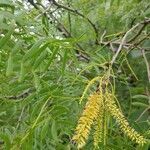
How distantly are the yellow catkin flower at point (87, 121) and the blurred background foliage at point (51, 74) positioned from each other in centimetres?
21

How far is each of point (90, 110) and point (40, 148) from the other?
0.81 metres

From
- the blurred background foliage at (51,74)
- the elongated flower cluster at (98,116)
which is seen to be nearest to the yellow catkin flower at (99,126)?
the elongated flower cluster at (98,116)

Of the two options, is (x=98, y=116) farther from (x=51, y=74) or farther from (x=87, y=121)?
(x=51, y=74)

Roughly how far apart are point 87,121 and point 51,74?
0.72 m

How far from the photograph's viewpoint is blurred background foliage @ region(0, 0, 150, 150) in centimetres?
135

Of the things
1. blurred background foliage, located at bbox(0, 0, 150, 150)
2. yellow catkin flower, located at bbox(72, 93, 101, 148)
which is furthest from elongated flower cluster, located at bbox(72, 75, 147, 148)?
blurred background foliage, located at bbox(0, 0, 150, 150)

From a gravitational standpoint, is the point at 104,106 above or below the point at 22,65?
below

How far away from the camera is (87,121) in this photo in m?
1.02

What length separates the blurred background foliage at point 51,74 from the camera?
1.35 metres

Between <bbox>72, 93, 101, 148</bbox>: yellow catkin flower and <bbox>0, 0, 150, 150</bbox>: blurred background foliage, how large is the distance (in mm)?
207

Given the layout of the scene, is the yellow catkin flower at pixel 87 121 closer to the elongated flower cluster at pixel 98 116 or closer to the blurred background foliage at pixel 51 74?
the elongated flower cluster at pixel 98 116

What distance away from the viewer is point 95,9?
2.63m

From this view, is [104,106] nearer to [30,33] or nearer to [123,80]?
[30,33]

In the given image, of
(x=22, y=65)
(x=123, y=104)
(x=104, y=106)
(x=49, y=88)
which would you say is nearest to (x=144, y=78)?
(x=123, y=104)
